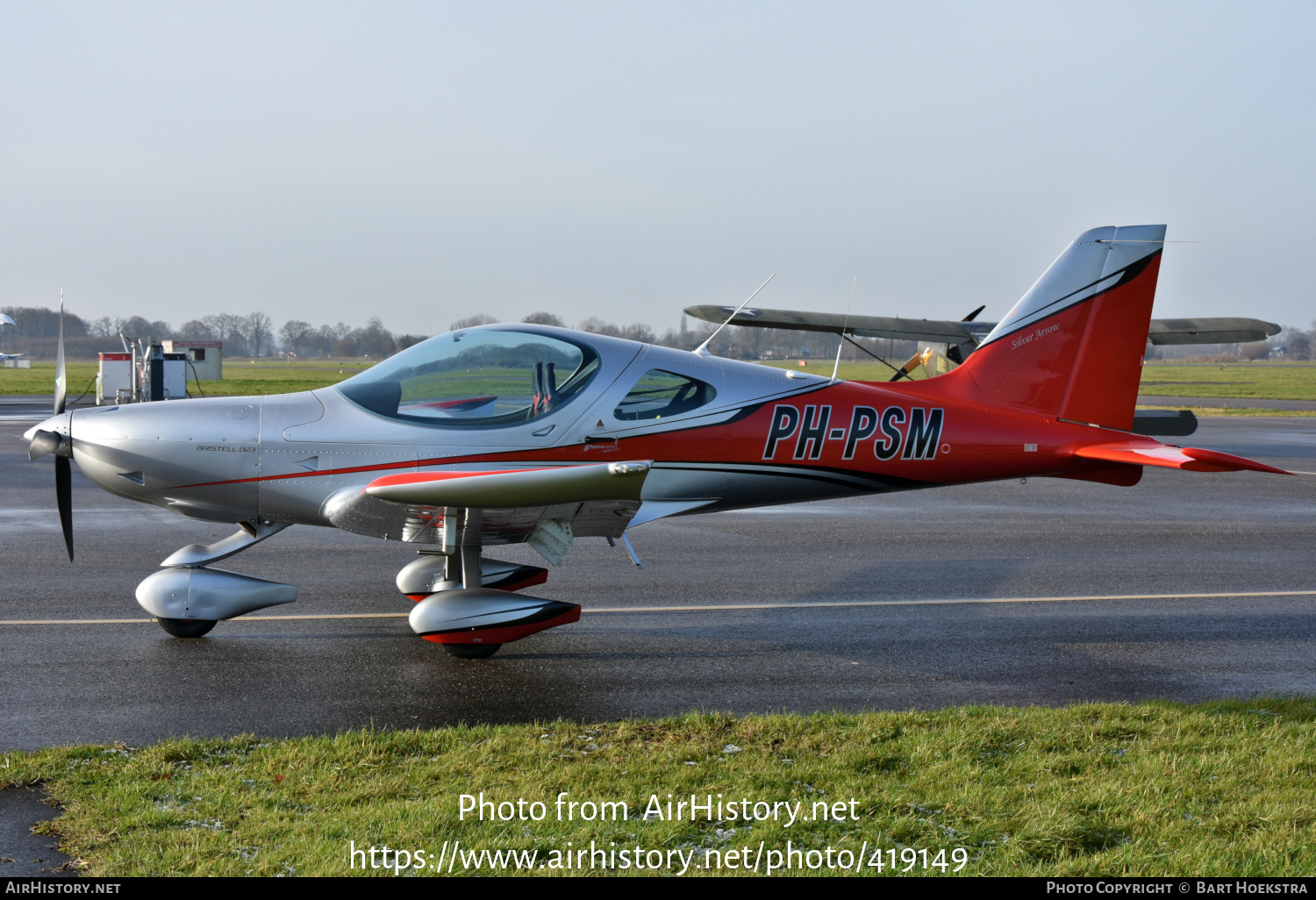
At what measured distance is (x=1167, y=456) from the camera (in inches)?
273

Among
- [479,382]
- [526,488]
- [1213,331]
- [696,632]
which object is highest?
[1213,331]

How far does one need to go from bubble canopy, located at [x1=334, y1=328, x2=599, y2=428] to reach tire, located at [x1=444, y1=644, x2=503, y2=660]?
4.75 feet

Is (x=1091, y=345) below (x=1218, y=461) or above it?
above

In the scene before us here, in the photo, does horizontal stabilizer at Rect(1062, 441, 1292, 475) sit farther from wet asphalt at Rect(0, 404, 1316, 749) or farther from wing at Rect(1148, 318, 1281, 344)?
wing at Rect(1148, 318, 1281, 344)

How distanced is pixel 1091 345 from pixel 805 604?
307 centimetres

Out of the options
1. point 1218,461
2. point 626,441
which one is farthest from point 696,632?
point 1218,461

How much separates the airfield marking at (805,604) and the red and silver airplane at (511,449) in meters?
0.59

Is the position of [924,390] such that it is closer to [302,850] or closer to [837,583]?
[837,583]

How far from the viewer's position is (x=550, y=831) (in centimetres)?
394

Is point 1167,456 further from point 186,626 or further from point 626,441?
point 186,626

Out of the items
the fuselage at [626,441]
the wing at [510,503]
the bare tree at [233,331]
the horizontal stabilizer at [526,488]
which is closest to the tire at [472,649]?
the wing at [510,503]

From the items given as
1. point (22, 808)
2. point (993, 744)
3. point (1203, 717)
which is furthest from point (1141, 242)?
point (22, 808)

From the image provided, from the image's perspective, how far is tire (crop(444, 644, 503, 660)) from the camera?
6484 mm

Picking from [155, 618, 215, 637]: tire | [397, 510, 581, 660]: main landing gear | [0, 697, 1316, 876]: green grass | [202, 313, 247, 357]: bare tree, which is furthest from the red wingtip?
[202, 313, 247, 357]: bare tree
